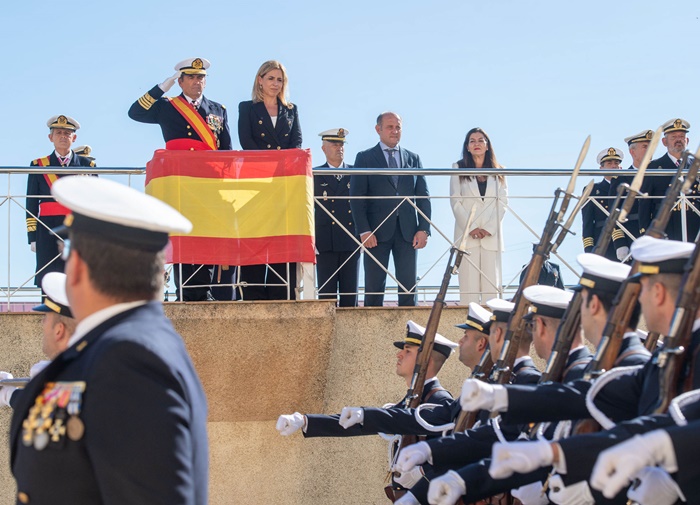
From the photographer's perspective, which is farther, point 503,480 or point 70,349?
point 503,480

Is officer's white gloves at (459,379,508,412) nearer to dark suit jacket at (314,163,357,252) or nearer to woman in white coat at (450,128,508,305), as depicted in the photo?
woman in white coat at (450,128,508,305)

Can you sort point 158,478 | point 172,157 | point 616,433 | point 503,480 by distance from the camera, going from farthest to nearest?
1. point 172,157
2. point 503,480
3. point 616,433
4. point 158,478

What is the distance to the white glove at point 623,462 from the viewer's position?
9.36 feet

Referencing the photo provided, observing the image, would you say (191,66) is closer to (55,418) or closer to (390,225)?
(390,225)

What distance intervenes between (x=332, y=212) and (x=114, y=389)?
6056 millimetres

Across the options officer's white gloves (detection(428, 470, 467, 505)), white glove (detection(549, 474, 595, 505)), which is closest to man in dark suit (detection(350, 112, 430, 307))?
officer's white gloves (detection(428, 470, 467, 505))

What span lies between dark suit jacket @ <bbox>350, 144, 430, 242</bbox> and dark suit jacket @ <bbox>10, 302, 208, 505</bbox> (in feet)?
18.8

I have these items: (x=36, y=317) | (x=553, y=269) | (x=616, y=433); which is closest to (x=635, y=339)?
(x=616, y=433)

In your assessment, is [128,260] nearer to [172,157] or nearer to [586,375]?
[586,375]

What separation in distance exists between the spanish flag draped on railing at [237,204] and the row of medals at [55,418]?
507 centimetres

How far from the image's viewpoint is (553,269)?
8094 mm

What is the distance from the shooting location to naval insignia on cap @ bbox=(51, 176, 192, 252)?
8.43ft

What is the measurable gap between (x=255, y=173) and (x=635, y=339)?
3989 millimetres

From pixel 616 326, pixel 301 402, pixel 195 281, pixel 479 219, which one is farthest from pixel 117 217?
pixel 479 219
